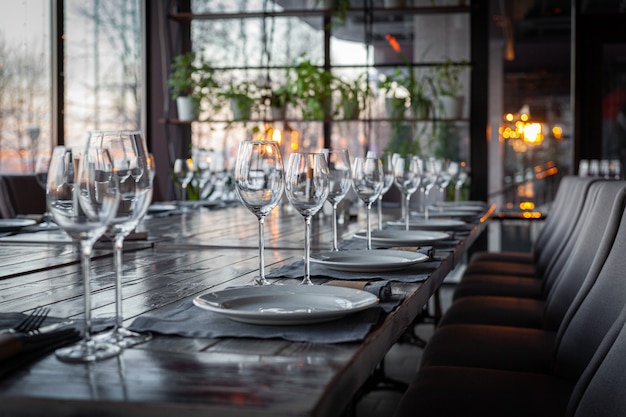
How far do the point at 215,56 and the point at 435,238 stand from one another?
5.04 meters

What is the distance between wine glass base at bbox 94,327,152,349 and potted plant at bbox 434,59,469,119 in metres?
5.46

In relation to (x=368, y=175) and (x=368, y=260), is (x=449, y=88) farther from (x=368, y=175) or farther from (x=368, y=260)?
(x=368, y=260)

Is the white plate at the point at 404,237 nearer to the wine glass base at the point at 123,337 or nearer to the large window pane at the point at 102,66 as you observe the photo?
the wine glass base at the point at 123,337

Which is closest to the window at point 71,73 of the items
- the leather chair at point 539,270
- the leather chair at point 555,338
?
the leather chair at point 539,270

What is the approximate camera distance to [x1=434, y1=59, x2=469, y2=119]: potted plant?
21.1 feet

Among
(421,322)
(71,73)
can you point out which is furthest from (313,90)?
Result: (421,322)

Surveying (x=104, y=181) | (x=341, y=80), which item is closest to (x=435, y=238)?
A: (x=104, y=181)

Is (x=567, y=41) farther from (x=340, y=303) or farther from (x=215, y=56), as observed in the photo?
(x=340, y=303)

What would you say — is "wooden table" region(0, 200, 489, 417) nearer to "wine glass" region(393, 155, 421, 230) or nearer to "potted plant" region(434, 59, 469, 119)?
"wine glass" region(393, 155, 421, 230)

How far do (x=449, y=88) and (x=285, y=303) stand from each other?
18.2 ft

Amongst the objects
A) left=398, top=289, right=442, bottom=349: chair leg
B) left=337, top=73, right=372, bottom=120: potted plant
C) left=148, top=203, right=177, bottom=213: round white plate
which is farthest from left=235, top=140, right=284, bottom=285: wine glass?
left=337, top=73, right=372, bottom=120: potted plant

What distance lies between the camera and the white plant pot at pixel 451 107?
253 inches

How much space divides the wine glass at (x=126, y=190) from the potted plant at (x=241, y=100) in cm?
536

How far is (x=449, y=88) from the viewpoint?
6637 millimetres
